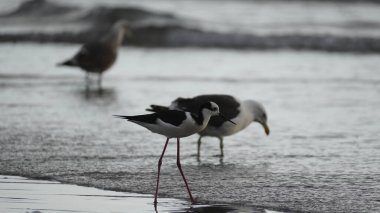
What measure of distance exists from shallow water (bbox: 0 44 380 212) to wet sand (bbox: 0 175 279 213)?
0.64 feet

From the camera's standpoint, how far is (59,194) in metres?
6.70

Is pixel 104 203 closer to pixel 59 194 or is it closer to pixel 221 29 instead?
pixel 59 194

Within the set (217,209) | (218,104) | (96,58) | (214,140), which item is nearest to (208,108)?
(217,209)

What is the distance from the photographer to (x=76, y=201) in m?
6.46

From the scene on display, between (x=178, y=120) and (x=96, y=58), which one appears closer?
(x=178, y=120)

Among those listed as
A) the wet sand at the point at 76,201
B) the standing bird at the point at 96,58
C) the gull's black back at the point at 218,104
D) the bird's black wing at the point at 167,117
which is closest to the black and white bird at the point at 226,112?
the gull's black back at the point at 218,104

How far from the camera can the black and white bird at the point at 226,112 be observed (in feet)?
27.7

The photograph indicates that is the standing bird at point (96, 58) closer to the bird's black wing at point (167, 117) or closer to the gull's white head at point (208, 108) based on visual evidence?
the bird's black wing at point (167, 117)

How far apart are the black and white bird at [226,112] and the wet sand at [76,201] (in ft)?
5.52

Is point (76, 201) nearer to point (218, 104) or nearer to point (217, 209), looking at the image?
point (217, 209)

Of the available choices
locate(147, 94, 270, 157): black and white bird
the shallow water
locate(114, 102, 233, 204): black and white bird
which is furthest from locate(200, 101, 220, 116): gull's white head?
locate(147, 94, 270, 157): black and white bird

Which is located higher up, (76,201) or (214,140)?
(76,201)

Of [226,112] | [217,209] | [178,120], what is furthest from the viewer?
[226,112]

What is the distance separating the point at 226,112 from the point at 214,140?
980 millimetres
